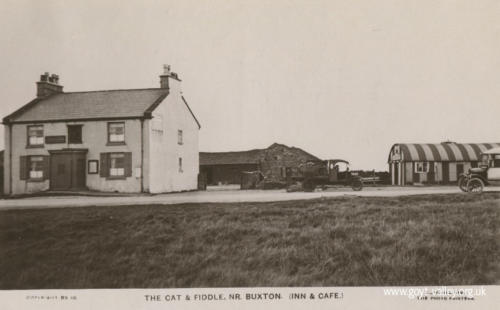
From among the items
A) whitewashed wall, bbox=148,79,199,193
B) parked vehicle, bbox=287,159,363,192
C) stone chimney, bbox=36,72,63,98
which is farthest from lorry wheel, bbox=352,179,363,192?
stone chimney, bbox=36,72,63,98

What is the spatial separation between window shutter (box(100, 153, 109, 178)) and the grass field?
13.7 feet

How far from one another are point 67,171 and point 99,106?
309 cm

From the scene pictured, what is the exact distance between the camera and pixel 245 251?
4.86 metres

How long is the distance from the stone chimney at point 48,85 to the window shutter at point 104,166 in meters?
2.23

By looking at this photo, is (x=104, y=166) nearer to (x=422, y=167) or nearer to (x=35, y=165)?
(x=35, y=165)

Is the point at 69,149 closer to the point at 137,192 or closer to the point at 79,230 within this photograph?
the point at 137,192

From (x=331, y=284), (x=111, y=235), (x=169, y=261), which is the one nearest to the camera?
(x=331, y=284)

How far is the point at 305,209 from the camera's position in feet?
22.9

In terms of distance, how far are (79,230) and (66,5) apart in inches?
114

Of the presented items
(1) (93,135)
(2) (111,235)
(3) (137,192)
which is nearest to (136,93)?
(1) (93,135)

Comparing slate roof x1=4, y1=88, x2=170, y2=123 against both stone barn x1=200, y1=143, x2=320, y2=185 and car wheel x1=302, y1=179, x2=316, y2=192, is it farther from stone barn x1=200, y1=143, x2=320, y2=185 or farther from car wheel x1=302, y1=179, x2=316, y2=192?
car wheel x1=302, y1=179, x2=316, y2=192

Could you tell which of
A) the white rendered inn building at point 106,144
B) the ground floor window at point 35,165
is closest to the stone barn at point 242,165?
the white rendered inn building at point 106,144

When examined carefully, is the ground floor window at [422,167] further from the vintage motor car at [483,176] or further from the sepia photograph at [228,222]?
the sepia photograph at [228,222]

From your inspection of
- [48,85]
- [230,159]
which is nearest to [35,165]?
[48,85]
